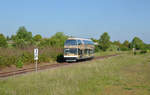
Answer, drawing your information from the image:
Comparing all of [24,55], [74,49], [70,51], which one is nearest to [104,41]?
[70,51]

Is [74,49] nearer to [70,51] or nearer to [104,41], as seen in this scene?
[70,51]

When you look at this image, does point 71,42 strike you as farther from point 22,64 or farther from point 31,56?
point 22,64

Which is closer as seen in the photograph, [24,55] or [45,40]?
[24,55]

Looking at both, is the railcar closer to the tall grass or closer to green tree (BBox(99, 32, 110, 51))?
the tall grass

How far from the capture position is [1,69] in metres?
22.1

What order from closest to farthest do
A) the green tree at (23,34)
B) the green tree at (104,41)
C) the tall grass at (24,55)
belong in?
the tall grass at (24,55) < the green tree at (23,34) < the green tree at (104,41)

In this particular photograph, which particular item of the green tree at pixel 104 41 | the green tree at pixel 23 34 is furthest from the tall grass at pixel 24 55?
the green tree at pixel 104 41

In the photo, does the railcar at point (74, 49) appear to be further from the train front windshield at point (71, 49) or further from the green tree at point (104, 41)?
the green tree at point (104, 41)

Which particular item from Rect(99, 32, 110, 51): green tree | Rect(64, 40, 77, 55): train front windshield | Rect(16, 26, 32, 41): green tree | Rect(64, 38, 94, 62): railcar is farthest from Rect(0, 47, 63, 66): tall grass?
Rect(99, 32, 110, 51): green tree

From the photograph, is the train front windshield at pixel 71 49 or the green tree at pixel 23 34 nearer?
the train front windshield at pixel 71 49

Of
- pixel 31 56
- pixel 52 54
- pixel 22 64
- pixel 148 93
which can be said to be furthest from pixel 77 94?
pixel 52 54

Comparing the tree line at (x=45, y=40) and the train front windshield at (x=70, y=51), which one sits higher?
the tree line at (x=45, y=40)

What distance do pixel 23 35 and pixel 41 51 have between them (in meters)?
30.5

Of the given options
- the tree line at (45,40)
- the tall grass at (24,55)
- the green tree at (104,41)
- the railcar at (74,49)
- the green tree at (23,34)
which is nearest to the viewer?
the tall grass at (24,55)
